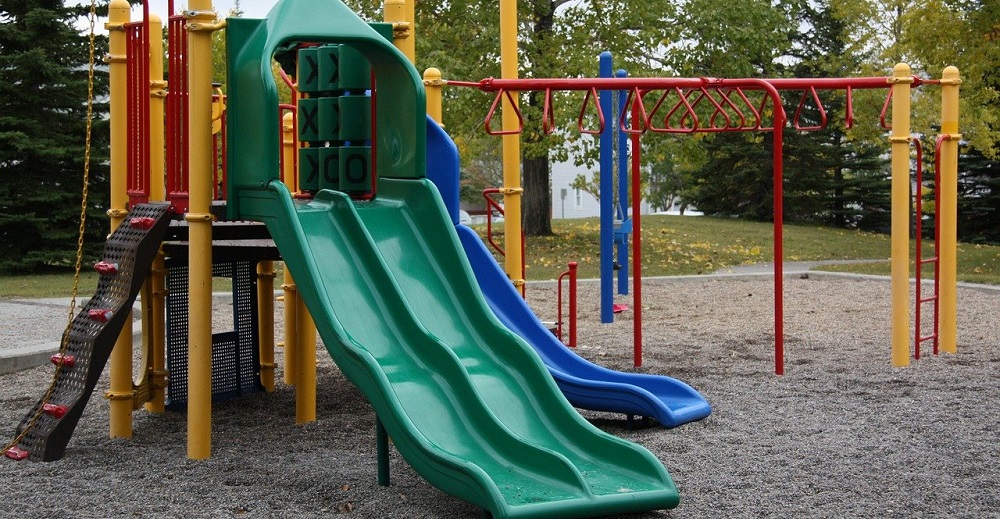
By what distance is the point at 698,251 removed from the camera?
68.5ft

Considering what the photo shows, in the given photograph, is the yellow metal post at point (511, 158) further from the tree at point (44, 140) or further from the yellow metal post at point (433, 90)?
the tree at point (44, 140)

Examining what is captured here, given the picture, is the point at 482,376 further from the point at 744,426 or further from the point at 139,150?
the point at 139,150

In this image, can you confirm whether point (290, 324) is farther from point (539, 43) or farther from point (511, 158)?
point (539, 43)

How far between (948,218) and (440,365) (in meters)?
5.42

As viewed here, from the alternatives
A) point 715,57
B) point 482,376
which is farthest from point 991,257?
point 482,376

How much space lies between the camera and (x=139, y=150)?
648 cm

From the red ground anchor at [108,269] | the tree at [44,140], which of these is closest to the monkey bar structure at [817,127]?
the red ground anchor at [108,269]

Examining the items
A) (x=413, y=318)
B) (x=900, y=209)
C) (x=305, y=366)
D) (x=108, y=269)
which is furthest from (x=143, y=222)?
(x=900, y=209)

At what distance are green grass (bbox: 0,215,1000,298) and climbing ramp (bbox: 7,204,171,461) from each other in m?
9.12

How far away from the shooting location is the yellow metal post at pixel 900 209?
817 cm

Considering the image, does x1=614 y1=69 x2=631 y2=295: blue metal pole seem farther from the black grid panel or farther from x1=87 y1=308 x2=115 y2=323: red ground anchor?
x1=87 y1=308 x2=115 y2=323: red ground anchor

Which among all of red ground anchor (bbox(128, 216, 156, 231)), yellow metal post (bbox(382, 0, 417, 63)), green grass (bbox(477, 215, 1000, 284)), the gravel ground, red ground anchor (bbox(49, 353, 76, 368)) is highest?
yellow metal post (bbox(382, 0, 417, 63))

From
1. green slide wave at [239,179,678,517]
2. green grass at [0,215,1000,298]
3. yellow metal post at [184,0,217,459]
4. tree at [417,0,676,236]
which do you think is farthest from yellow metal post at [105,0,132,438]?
tree at [417,0,676,236]

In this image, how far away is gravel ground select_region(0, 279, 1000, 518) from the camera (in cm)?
489
